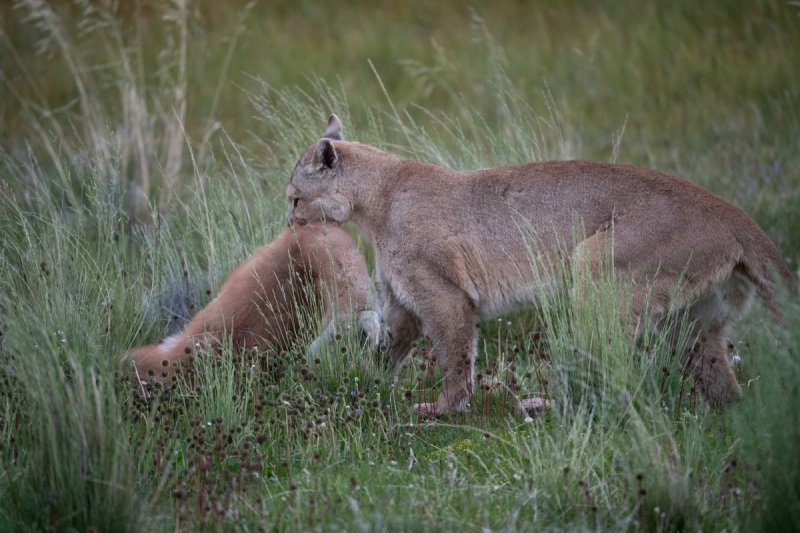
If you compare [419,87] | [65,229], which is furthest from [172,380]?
[419,87]

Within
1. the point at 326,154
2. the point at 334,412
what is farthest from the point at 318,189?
the point at 334,412

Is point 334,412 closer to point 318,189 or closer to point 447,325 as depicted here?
point 447,325

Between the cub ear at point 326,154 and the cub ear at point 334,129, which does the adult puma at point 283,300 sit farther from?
the cub ear at point 334,129

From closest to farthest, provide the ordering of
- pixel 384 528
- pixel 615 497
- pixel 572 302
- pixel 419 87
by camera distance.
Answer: pixel 384 528
pixel 615 497
pixel 572 302
pixel 419 87

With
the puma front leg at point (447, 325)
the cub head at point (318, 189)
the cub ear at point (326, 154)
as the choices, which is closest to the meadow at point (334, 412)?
the puma front leg at point (447, 325)

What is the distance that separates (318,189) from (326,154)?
245 mm

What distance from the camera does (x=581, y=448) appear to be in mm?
5141

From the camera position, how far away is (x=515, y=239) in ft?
22.3

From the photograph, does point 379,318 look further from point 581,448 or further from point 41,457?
point 41,457

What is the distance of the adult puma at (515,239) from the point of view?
241 inches

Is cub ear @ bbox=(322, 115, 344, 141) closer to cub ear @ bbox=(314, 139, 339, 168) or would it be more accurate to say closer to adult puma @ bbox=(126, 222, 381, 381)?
cub ear @ bbox=(314, 139, 339, 168)

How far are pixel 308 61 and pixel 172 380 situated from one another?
11732 mm

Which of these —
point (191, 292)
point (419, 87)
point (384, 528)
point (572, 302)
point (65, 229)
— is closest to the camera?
point (384, 528)

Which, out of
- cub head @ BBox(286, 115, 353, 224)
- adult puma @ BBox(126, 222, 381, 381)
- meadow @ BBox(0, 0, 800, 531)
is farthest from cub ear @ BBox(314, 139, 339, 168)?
meadow @ BBox(0, 0, 800, 531)
